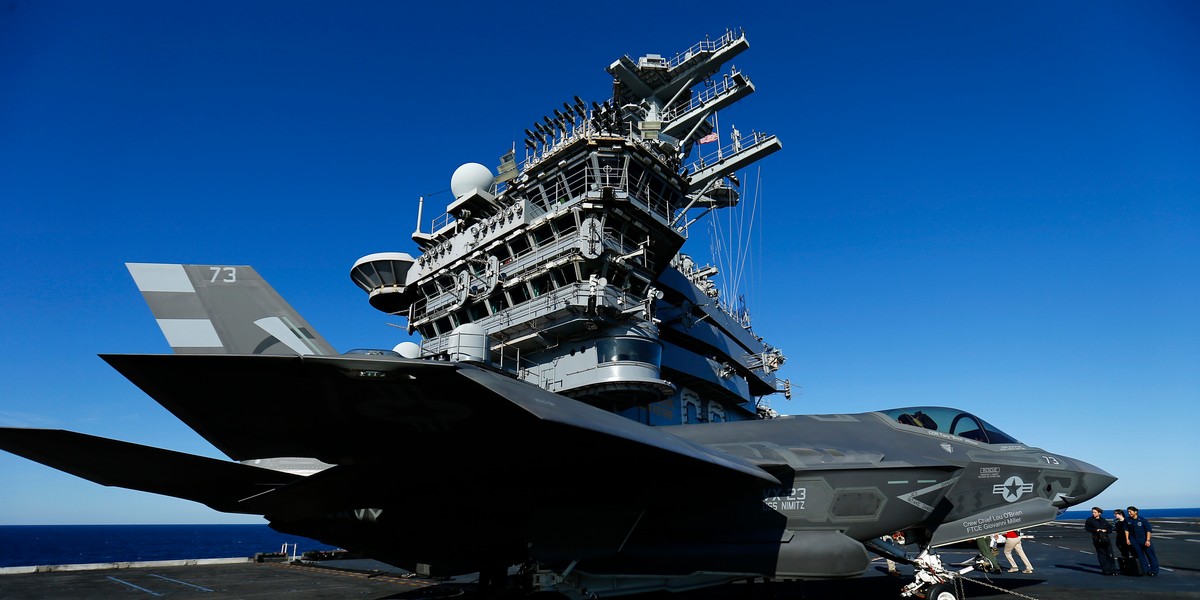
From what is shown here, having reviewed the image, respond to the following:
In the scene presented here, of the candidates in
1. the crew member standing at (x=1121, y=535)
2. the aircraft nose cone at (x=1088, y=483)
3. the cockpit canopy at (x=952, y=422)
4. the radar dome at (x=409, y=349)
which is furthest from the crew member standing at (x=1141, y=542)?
the radar dome at (x=409, y=349)

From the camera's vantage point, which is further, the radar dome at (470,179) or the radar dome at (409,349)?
the radar dome at (470,179)

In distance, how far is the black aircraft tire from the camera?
853 cm

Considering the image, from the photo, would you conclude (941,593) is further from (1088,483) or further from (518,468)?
(518,468)

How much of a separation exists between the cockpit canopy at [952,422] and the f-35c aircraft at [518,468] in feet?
0.13

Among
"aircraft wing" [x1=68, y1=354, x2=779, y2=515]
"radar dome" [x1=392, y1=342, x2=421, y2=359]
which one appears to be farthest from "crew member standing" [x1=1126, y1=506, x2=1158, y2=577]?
"radar dome" [x1=392, y1=342, x2=421, y2=359]

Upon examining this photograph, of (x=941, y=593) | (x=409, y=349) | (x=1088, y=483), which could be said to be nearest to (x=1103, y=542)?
(x=1088, y=483)

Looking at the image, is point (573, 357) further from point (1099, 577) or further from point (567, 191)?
point (1099, 577)

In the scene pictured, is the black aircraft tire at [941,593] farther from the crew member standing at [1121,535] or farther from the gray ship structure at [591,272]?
the gray ship structure at [591,272]

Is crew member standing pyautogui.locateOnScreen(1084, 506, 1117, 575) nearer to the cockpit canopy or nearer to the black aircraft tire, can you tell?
the cockpit canopy

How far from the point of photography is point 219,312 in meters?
8.25

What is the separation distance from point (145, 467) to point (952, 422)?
42.1 feet

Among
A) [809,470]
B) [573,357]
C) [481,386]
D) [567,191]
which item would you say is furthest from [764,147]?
[481,386]

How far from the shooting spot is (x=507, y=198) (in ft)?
89.7

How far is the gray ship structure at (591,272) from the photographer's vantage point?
2177cm
